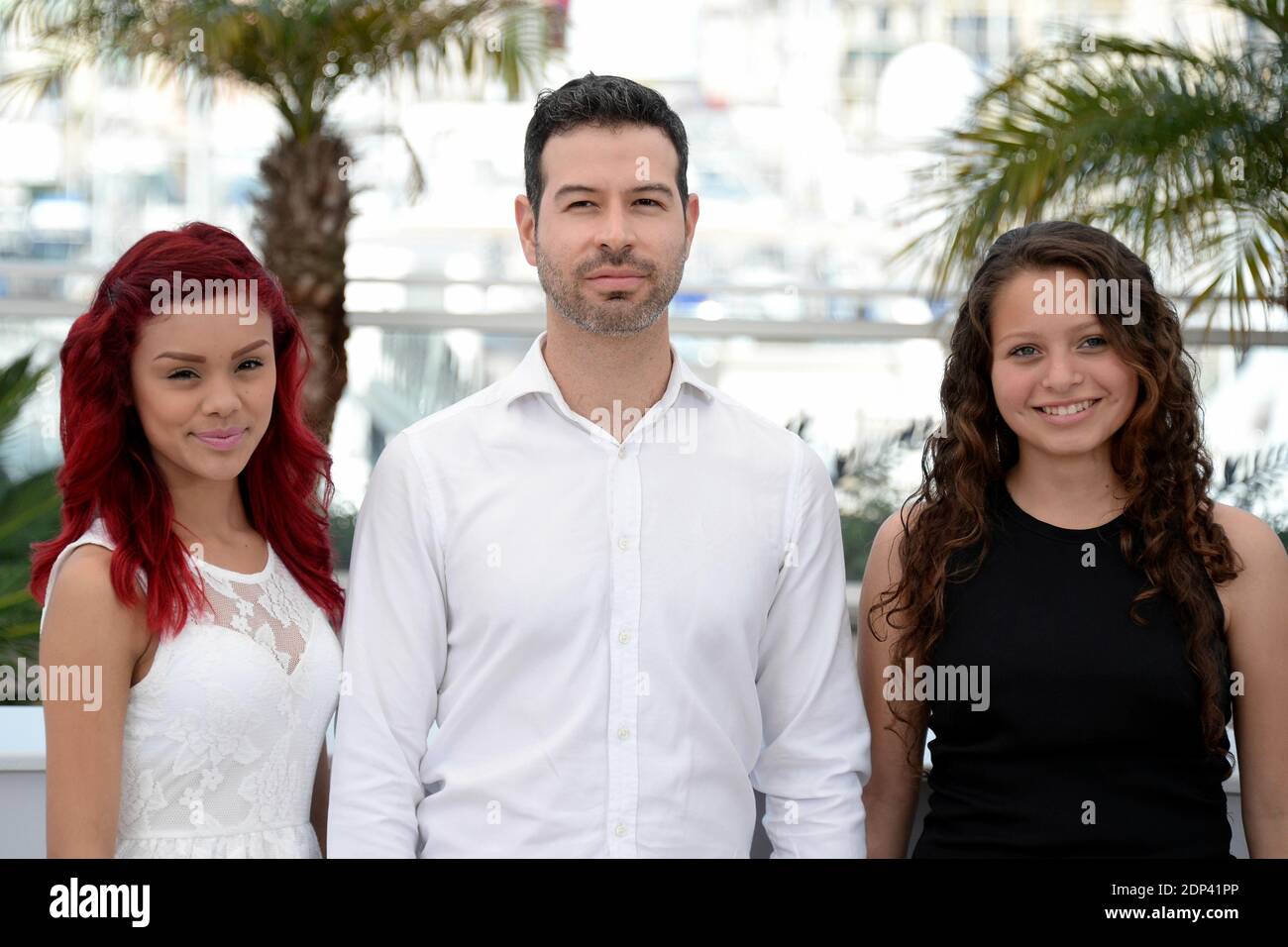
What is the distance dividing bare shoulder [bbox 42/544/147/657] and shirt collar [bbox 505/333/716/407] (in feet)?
2.39

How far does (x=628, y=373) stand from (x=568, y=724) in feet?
2.02

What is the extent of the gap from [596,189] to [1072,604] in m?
1.08

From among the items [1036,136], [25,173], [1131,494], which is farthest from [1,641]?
[25,173]

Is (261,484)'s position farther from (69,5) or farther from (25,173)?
(25,173)

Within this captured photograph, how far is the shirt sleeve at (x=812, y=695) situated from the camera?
2.56 metres

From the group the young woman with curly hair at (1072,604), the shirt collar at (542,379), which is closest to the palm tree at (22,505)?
the shirt collar at (542,379)

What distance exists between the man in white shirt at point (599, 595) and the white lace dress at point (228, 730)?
8cm

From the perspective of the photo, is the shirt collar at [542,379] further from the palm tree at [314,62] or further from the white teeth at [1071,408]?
the palm tree at [314,62]

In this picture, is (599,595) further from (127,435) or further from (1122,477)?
(1122,477)

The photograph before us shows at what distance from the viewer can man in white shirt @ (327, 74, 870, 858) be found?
2.42 metres

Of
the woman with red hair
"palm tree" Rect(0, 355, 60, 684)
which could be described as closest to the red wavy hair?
the woman with red hair

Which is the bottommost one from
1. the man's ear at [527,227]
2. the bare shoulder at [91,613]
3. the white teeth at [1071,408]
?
the bare shoulder at [91,613]

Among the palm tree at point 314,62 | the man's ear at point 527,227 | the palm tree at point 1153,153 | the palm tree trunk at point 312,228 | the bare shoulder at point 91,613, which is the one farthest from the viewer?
the palm tree trunk at point 312,228

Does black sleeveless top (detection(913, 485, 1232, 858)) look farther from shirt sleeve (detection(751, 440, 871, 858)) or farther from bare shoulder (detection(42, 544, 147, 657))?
bare shoulder (detection(42, 544, 147, 657))
